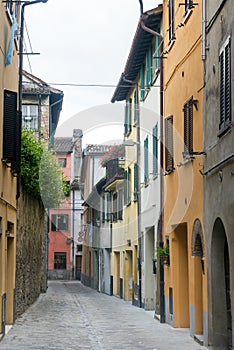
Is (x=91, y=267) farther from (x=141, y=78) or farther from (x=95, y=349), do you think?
(x=95, y=349)

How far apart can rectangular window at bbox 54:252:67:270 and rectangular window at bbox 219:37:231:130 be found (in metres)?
53.6

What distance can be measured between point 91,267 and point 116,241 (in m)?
14.3

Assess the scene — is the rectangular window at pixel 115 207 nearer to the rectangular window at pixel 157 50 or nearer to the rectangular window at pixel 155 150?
the rectangular window at pixel 155 150

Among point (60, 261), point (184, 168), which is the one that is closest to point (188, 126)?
point (184, 168)

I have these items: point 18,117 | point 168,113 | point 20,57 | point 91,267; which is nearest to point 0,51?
point 18,117

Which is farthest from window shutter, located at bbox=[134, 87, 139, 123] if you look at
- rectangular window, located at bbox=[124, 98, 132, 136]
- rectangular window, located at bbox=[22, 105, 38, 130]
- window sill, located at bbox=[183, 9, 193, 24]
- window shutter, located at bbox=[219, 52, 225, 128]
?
window shutter, located at bbox=[219, 52, 225, 128]

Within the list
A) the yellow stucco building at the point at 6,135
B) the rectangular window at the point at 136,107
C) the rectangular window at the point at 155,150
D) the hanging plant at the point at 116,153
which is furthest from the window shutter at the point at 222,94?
the hanging plant at the point at 116,153

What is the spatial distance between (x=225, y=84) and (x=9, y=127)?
19.2 ft

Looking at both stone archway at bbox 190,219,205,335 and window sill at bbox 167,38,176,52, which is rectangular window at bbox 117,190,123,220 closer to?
window sill at bbox 167,38,176,52

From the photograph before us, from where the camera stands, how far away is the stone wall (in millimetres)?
20219

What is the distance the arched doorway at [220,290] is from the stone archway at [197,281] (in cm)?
157

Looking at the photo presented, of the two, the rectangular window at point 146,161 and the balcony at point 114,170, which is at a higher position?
the balcony at point 114,170

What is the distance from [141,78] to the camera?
25.7 meters

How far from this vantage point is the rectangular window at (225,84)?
457 inches
